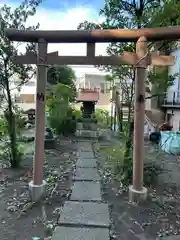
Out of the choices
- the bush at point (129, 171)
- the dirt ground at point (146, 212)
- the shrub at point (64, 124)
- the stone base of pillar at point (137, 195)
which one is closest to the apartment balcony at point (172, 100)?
the shrub at point (64, 124)

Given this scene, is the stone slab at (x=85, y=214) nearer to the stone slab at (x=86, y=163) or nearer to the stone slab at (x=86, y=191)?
the stone slab at (x=86, y=191)

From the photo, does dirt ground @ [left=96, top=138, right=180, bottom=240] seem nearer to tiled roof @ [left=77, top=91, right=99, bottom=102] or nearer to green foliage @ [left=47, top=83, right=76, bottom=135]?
green foliage @ [left=47, top=83, right=76, bottom=135]

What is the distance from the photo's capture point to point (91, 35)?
3.75 meters

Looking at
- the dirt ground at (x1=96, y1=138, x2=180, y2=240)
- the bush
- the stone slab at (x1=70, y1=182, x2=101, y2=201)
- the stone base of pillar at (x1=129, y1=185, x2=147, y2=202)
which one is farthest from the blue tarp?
the stone base of pillar at (x1=129, y1=185, x2=147, y2=202)

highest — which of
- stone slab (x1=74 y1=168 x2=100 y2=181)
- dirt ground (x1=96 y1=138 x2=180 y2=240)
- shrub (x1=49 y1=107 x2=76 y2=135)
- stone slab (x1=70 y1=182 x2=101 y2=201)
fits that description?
shrub (x1=49 y1=107 x2=76 y2=135)

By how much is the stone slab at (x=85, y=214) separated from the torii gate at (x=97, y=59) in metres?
0.61

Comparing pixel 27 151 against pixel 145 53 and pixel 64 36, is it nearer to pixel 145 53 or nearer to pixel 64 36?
pixel 64 36

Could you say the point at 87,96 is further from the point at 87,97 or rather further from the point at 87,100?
the point at 87,100

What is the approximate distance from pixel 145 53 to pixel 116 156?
225 centimetres

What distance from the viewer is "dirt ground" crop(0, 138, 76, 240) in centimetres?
301

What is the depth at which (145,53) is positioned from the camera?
3.76 metres

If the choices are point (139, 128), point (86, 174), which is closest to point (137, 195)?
point (139, 128)

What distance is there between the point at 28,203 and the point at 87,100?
10078mm

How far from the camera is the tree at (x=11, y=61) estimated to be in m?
5.06
